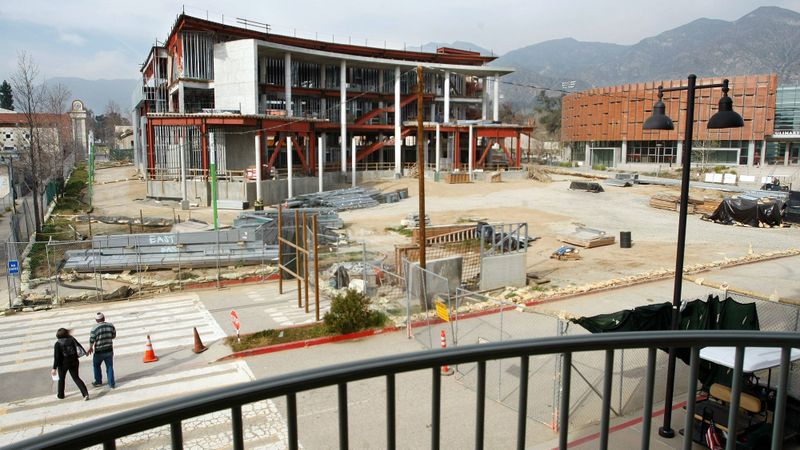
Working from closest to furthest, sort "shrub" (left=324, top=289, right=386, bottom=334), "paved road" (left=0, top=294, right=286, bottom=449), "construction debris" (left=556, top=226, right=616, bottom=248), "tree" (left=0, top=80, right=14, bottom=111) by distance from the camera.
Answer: "paved road" (left=0, top=294, right=286, bottom=449), "shrub" (left=324, top=289, right=386, bottom=334), "construction debris" (left=556, top=226, right=616, bottom=248), "tree" (left=0, top=80, right=14, bottom=111)

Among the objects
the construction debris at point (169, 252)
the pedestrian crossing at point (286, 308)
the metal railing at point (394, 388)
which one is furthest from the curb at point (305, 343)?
the metal railing at point (394, 388)

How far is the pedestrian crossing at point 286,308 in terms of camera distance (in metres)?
19.5

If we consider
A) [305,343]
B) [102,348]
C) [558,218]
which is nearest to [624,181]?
[558,218]

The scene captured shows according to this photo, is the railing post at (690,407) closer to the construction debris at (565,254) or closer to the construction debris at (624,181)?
the construction debris at (565,254)

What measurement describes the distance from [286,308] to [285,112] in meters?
46.2

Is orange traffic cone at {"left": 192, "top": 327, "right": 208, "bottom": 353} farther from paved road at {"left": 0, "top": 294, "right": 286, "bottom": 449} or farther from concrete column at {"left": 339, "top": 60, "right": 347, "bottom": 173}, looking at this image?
concrete column at {"left": 339, "top": 60, "right": 347, "bottom": 173}

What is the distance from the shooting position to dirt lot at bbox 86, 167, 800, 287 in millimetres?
29023

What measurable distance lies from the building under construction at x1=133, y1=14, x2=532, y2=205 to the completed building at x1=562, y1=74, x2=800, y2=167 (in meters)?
17.2

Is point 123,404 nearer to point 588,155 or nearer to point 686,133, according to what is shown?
point 686,133

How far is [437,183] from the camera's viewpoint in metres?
66.8

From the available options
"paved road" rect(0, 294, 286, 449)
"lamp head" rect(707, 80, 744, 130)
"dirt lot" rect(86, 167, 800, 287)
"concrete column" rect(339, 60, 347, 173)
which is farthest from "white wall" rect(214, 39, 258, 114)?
"lamp head" rect(707, 80, 744, 130)

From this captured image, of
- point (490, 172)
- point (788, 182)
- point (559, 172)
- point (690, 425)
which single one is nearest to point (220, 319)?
point (690, 425)

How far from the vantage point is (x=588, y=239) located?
32.6m

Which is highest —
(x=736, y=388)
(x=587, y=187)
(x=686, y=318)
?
(x=736, y=388)
